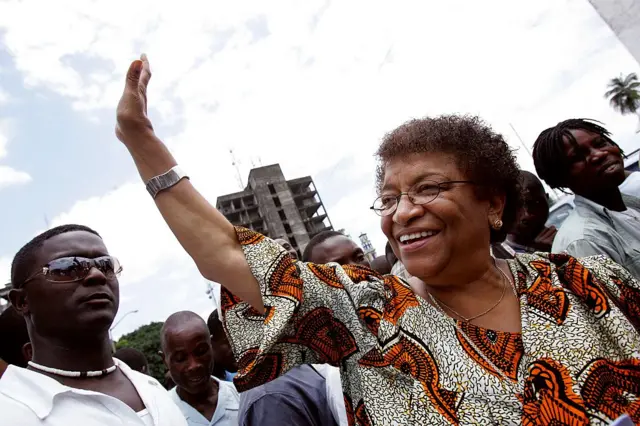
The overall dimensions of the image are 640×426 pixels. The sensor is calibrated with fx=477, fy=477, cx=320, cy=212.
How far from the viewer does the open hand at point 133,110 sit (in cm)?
142

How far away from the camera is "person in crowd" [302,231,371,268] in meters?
3.55

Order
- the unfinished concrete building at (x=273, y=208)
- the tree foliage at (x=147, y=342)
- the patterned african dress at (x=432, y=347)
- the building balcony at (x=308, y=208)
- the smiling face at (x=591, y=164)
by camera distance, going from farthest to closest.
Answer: the building balcony at (x=308, y=208) < the unfinished concrete building at (x=273, y=208) < the tree foliage at (x=147, y=342) < the smiling face at (x=591, y=164) < the patterned african dress at (x=432, y=347)

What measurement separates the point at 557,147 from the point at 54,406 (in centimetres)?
291

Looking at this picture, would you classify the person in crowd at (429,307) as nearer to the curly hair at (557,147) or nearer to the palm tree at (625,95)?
the curly hair at (557,147)

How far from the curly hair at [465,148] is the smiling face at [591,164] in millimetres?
1190

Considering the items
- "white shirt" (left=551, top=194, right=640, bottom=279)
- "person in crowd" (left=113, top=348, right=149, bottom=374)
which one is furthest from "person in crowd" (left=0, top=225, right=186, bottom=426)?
"person in crowd" (left=113, top=348, right=149, bottom=374)

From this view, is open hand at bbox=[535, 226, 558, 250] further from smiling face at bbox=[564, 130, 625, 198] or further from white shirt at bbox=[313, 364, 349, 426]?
white shirt at bbox=[313, 364, 349, 426]

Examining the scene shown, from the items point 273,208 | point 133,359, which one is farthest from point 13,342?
point 273,208

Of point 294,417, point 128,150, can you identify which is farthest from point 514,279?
point 128,150

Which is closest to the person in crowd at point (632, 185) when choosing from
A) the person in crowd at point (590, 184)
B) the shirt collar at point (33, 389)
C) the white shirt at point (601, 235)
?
the person in crowd at point (590, 184)

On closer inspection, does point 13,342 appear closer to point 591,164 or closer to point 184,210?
point 184,210

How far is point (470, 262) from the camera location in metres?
1.69

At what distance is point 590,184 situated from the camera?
282cm

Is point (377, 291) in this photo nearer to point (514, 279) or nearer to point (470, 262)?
point (470, 262)
